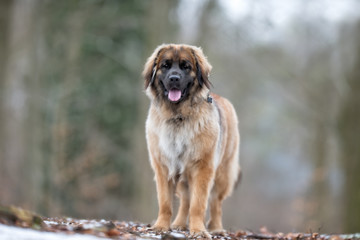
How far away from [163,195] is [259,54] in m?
14.3

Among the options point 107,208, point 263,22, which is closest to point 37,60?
point 107,208

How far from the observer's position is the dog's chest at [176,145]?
7.00m

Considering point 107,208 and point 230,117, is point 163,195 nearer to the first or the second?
point 230,117

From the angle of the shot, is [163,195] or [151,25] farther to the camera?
[151,25]

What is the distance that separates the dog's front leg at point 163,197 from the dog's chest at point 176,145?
13 cm

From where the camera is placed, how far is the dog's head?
6.96m

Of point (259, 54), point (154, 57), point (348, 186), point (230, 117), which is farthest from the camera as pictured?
point (259, 54)

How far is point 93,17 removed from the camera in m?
18.1

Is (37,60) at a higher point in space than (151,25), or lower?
lower

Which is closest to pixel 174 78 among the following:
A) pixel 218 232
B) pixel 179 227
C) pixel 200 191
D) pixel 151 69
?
pixel 151 69

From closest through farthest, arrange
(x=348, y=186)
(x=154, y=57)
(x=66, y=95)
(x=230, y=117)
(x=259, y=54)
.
A: (x=154, y=57) → (x=230, y=117) → (x=348, y=186) → (x=66, y=95) → (x=259, y=54)

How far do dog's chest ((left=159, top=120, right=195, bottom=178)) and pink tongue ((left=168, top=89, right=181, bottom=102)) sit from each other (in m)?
0.36

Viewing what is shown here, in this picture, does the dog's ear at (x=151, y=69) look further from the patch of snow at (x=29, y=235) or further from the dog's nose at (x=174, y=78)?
the patch of snow at (x=29, y=235)

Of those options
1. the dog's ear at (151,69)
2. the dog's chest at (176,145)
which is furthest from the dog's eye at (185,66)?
the dog's chest at (176,145)
